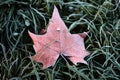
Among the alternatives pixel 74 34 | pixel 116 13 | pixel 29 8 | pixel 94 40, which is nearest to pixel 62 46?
pixel 74 34

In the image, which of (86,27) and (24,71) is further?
(86,27)

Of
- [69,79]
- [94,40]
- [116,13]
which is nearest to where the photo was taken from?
[69,79]

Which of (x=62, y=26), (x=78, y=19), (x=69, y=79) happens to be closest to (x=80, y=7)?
(x=78, y=19)

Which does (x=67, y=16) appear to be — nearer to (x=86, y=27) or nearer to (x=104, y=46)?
(x=86, y=27)

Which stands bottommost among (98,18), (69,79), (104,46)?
(69,79)

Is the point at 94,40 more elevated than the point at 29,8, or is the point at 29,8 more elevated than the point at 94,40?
the point at 29,8

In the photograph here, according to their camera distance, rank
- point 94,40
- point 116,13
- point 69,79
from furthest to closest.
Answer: point 116,13
point 94,40
point 69,79
